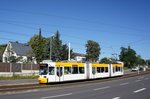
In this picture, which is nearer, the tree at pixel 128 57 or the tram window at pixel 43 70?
the tram window at pixel 43 70

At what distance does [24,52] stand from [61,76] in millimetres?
58317

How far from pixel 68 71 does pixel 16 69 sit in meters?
20.8

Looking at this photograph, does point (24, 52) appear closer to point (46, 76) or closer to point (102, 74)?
point (102, 74)

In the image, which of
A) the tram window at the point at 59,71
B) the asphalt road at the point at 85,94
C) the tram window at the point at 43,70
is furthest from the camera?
the tram window at the point at 59,71

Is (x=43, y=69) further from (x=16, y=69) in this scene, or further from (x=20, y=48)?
(x=20, y=48)

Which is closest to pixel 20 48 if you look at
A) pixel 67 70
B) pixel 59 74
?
pixel 67 70

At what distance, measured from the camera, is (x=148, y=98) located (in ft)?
57.9

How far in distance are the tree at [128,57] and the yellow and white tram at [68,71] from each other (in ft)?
257

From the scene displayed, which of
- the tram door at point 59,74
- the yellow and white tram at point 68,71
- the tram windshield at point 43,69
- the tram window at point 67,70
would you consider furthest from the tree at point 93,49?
the tram windshield at point 43,69

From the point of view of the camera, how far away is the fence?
5225 centimetres

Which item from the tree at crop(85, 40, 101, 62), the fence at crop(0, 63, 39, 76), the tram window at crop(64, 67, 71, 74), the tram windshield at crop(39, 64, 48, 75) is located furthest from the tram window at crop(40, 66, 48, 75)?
the tree at crop(85, 40, 101, 62)

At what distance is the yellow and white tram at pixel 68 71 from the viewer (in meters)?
34.2

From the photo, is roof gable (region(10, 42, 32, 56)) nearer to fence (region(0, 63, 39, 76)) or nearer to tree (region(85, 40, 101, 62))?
fence (region(0, 63, 39, 76))

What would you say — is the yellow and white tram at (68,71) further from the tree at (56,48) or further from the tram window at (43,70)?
the tree at (56,48)
